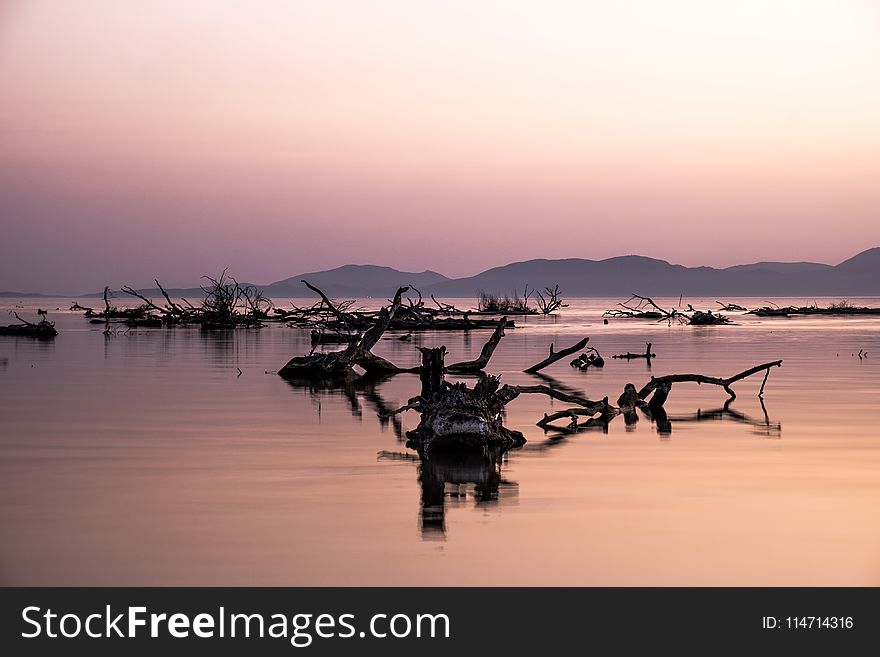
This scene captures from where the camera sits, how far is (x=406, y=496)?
11.8m

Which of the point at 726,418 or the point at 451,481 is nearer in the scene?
the point at 451,481

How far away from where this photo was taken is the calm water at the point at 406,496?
29.2 feet

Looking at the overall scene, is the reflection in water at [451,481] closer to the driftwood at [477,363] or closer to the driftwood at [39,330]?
the driftwood at [477,363]

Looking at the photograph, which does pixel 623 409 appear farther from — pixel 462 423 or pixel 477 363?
pixel 477 363

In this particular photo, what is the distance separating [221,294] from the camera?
7144cm

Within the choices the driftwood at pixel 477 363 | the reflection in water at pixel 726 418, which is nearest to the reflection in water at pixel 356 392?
the driftwood at pixel 477 363

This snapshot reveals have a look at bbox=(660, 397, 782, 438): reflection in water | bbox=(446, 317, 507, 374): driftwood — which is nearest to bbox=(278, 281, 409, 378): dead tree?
bbox=(446, 317, 507, 374): driftwood

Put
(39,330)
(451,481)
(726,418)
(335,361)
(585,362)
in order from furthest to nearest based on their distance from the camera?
(39,330), (585,362), (335,361), (726,418), (451,481)

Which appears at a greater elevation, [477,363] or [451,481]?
[477,363]

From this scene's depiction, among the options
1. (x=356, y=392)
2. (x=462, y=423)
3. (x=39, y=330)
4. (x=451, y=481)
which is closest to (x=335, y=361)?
(x=356, y=392)

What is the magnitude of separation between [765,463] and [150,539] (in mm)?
7892

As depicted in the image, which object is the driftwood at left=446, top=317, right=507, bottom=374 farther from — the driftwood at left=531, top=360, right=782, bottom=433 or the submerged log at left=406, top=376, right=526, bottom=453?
the submerged log at left=406, top=376, right=526, bottom=453
